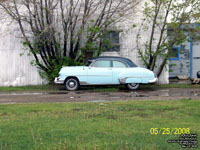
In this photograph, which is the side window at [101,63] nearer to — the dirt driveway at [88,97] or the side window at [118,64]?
the side window at [118,64]

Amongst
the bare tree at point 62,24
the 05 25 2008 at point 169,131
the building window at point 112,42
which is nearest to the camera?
the 05 25 2008 at point 169,131

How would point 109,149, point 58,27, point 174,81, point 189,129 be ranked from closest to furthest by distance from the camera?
point 109,149, point 189,129, point 58,27, point 174,81

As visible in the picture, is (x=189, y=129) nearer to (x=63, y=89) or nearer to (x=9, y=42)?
(x=63, y=89)

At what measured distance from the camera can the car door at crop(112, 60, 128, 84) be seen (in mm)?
14281

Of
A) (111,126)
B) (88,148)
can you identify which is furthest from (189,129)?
(88,148)

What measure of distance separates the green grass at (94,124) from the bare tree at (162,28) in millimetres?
6297

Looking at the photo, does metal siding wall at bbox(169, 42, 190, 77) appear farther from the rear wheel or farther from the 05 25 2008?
the 05 25 2008

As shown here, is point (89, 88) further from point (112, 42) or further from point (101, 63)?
point (112, 42)

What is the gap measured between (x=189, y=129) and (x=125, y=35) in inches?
436

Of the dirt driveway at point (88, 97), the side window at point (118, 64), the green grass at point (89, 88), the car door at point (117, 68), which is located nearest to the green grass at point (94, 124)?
the dirt driveway at point (88, 97)

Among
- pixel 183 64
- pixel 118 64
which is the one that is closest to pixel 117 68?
pixel 118 64

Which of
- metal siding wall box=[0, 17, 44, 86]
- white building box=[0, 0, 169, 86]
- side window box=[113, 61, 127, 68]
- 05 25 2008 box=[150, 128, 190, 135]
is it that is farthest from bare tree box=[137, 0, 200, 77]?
05 25 2008 box=[150, 128, 190, 135]

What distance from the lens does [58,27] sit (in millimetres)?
16000

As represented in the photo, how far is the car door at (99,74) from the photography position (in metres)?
14.3
